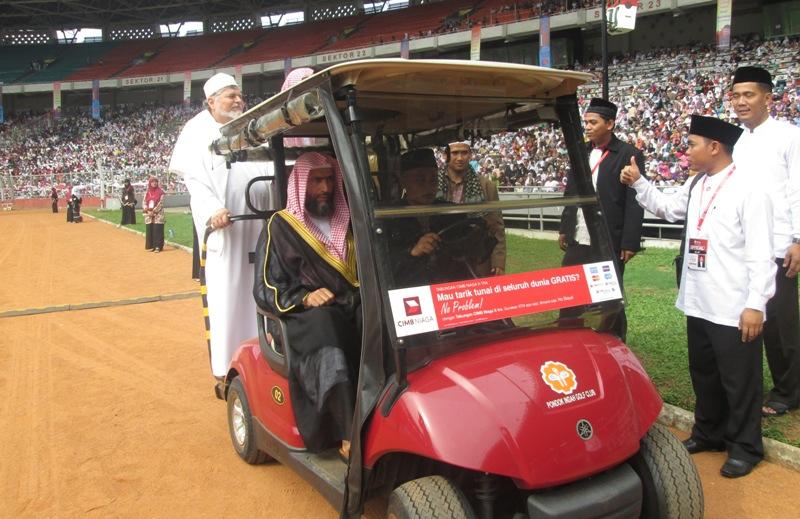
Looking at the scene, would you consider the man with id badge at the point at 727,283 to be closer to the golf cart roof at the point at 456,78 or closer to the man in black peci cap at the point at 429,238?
the golf cart roof at the point at 456,78

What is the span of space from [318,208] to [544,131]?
4.20 feet

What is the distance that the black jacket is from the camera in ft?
14.9

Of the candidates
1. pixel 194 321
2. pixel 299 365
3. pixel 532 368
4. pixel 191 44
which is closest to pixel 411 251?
pixel 532 368

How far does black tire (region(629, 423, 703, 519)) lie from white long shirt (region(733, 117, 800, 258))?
82.0 inches

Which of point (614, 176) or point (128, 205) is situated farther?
point (128, 205)

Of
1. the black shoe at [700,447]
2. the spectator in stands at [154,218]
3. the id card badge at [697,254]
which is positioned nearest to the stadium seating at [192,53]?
the spectator in stands at [154,218]

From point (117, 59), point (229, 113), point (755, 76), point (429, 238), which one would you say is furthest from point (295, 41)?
point (429, 238)

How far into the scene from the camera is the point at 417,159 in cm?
306

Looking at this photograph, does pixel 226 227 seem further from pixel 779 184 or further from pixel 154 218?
pixel 154 218

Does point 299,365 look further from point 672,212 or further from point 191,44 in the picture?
point 191,44

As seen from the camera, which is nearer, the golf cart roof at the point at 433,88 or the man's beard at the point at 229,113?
the golf cart roof at the point at 433,88

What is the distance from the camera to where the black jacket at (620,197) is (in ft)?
14.9

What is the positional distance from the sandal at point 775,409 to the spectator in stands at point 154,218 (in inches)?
552

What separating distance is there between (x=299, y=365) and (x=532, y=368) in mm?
1236
